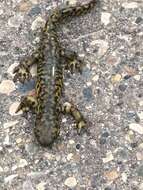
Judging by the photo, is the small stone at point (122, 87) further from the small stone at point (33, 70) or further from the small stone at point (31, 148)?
the small stone at point (31, 148)

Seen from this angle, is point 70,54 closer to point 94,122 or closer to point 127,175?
point 94,122

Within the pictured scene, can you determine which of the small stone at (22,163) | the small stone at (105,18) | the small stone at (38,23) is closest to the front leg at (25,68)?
the small stone at (38,23)

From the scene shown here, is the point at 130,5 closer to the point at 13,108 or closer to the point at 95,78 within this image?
the point at 95,78

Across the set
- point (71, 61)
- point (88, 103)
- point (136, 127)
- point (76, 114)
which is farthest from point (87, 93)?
point (136, 127)

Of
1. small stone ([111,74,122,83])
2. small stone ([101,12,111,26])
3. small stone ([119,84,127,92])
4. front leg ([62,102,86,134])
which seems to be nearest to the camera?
front leg ([62,102,86,134])

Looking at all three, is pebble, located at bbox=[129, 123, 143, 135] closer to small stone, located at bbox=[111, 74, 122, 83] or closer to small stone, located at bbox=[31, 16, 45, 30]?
small stone, located at bbox=[111, 74, 122, 83]

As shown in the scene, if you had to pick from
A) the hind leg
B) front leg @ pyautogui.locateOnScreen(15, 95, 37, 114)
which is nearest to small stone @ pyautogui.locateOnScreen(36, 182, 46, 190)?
front leg @ pyautogui.locateOnScreen(15, 95, 37, 114)
